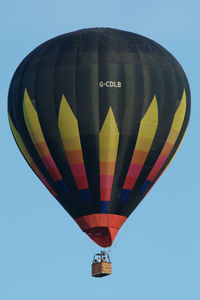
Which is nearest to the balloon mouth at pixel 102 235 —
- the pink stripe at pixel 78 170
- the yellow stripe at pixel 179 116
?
the pink stripe at pixel 78 170

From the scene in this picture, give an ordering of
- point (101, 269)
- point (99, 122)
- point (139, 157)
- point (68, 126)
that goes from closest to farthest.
Result: point (99, 122), point (68, 126), point (101, 269), point (139, 157)

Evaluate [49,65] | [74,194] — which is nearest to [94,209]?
[74,194]

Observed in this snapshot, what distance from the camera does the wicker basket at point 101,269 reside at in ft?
275

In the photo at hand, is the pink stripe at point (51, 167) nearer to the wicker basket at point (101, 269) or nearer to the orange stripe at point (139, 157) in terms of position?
the orange stripe at point (139, 157)

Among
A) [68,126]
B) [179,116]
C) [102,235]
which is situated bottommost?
[102,235]

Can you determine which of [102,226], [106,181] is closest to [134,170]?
[106,181]

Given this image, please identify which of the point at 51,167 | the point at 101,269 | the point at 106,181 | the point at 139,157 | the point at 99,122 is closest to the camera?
the point at 99,122

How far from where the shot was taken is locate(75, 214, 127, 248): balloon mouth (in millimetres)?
84375

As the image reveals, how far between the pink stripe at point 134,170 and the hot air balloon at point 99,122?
40 mm

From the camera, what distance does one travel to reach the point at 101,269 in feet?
275

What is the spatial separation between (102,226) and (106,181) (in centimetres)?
186

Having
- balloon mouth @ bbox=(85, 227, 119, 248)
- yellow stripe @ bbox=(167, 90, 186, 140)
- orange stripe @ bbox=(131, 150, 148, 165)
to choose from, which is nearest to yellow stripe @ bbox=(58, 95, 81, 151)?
orange stripe @ bbox=(131, 150, 148, 165)

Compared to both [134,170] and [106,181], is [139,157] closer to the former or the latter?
[134,170]

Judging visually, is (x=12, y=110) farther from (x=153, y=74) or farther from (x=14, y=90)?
(x=153, y=74)
